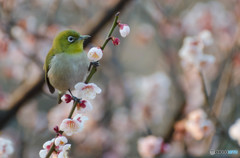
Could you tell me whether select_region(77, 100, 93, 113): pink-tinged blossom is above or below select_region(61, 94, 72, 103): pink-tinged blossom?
below

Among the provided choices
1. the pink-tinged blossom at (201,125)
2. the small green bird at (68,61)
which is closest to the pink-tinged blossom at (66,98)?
the small green bird at (68,61)

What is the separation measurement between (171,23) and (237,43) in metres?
1.84

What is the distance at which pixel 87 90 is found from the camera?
194 centimetres

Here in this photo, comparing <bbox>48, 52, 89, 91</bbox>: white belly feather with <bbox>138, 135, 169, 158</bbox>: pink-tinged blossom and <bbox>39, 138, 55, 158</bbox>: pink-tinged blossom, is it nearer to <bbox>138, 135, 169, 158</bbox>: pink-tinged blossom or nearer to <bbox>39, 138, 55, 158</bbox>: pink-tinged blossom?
<bbox>39, 138, 55, 158</bbox>: pink-tinged blossom

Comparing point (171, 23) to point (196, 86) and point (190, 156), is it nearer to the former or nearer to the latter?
point (196, 86)

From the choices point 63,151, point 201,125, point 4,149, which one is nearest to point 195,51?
point 201,125

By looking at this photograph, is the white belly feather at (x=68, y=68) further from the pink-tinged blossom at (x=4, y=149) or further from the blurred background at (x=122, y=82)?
the blurred background at (x=122, y=82)

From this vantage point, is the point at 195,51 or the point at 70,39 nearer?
the point at 70,39

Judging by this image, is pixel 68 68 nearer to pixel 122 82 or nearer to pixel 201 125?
pixel 201 125

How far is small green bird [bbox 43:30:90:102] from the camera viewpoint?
248 centimetres

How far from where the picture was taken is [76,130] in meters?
1.93

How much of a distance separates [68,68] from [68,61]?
6 cm

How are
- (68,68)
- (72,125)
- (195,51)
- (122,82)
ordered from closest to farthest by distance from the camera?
(72,125) → (68,68) → (195,51) → (122,82)

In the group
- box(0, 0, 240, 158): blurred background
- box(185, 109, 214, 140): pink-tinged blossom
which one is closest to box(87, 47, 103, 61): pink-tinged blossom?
box(185, 109, 214, 140): pink-tinged blossom
